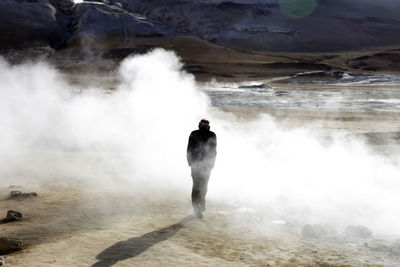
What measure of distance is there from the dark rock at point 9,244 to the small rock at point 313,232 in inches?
154

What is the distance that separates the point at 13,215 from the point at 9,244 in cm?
131

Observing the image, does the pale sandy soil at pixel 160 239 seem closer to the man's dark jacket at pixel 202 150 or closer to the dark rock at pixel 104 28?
the man's dark jacket at pixel 202 150

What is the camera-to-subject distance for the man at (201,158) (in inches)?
267

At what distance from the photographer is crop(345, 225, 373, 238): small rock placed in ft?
19.7

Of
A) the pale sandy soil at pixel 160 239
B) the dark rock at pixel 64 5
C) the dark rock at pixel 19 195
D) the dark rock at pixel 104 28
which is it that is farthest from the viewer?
the dark rock at pixel 64 5

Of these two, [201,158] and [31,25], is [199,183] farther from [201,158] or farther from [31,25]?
[31,25]

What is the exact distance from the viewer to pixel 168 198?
795 centimetres

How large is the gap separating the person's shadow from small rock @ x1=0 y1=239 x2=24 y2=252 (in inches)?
42.6

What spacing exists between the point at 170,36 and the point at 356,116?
2382 inches

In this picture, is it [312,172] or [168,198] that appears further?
[312,172]

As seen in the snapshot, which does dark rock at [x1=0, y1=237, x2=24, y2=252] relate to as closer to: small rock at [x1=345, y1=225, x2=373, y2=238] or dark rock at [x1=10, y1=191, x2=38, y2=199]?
dark rock at [x1=10, y1=191, x2=38, y2=199]

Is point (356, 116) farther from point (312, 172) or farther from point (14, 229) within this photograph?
point (14, 229)

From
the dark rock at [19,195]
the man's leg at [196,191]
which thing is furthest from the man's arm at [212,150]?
the dark rock at [19,195]

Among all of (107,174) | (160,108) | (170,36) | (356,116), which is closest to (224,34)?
(170,36)
